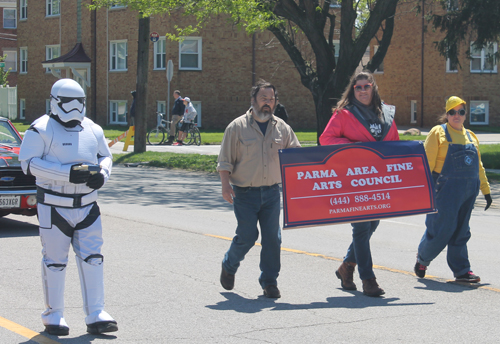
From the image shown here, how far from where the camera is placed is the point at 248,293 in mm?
6277

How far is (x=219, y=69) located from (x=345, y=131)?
2951 centimetres

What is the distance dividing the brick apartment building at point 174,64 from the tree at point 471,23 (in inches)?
531

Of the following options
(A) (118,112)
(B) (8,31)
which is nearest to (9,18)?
(B) (8,31)

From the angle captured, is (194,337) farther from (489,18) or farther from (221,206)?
(489,18)

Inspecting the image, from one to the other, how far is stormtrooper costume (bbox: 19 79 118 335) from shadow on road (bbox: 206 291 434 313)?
1.22 meters

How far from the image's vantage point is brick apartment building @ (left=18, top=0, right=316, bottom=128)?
3503 centimetres

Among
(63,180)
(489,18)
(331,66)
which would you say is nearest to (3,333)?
(63,180)

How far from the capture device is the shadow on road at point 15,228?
30.2 feet

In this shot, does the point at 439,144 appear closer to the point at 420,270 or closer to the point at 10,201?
the point at 420,270

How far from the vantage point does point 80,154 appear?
4.91 m

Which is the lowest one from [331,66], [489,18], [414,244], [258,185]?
[414,244]

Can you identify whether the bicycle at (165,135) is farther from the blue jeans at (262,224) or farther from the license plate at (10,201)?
the blue jeans at (262,224)

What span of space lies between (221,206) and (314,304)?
22.1ft

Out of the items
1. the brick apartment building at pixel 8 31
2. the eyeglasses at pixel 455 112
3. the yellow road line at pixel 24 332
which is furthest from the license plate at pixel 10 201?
the brick apartment building at pixel 8 31
